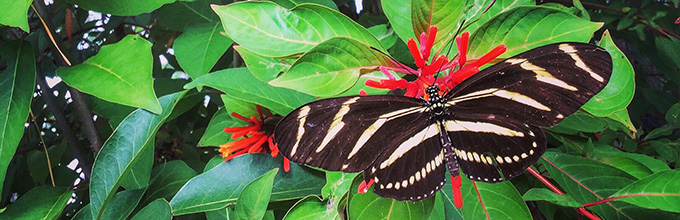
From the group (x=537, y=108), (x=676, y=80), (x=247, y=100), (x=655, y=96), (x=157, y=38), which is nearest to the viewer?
(x=537, y=108)

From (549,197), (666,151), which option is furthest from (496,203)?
(666,151)

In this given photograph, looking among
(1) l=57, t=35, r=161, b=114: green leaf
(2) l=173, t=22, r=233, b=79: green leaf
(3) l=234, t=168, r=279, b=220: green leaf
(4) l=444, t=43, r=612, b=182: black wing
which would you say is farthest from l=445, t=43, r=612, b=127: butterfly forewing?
(2) l=173, t=22, r=233, b=79: green leaf

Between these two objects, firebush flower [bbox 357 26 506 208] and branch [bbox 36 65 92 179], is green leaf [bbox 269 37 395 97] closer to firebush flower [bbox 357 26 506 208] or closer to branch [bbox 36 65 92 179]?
firebush flower [bbox 357 26 506 208]

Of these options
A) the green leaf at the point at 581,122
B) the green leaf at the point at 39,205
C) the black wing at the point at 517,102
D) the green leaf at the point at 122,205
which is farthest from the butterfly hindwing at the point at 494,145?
the green leaf at the point at 39,205

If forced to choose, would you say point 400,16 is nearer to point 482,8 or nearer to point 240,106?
point 482,8

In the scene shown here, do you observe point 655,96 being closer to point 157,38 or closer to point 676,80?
point 676,80

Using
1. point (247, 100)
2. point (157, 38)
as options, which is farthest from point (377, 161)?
point (157, 38)

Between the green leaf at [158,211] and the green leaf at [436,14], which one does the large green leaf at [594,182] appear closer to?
the green leaf at [436,14]
